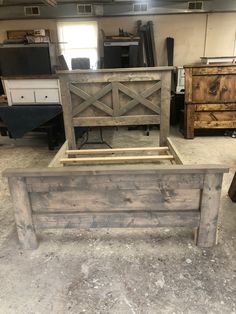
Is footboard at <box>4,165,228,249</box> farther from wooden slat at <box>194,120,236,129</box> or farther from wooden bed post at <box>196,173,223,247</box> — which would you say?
wooden slat at <box>194,120,236,129</box>

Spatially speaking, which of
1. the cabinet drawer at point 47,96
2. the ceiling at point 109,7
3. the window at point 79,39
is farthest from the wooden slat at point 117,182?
the ceiling at point 109,7

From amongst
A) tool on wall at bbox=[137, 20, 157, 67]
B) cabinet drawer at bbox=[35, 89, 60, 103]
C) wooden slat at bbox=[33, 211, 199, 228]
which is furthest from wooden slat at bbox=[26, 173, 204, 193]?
tool on wall at bbox=[137, 20, 157, 67]

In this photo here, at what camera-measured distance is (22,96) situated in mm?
3602

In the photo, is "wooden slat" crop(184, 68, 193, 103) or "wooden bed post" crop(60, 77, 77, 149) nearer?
"wooden bed post" crop(60, 77, 77, 149)

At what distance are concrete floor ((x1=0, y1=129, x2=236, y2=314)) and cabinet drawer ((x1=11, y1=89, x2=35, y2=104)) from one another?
76.8 inches

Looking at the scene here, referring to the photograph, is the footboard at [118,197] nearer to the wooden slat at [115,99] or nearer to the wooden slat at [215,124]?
the wooden slat at [115,99]

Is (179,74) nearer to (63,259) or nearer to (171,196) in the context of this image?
(171,196)

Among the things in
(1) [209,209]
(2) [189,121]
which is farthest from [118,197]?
(2) [189,121]

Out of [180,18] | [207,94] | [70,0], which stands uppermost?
[70,0]

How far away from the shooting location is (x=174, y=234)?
1935 mm

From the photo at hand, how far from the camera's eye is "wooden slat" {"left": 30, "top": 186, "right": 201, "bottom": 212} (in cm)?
165

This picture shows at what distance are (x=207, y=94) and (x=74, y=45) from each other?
3079 millimetres

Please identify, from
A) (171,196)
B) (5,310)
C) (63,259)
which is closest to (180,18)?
(171,196)

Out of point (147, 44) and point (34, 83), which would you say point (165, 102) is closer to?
point (34, 83)
